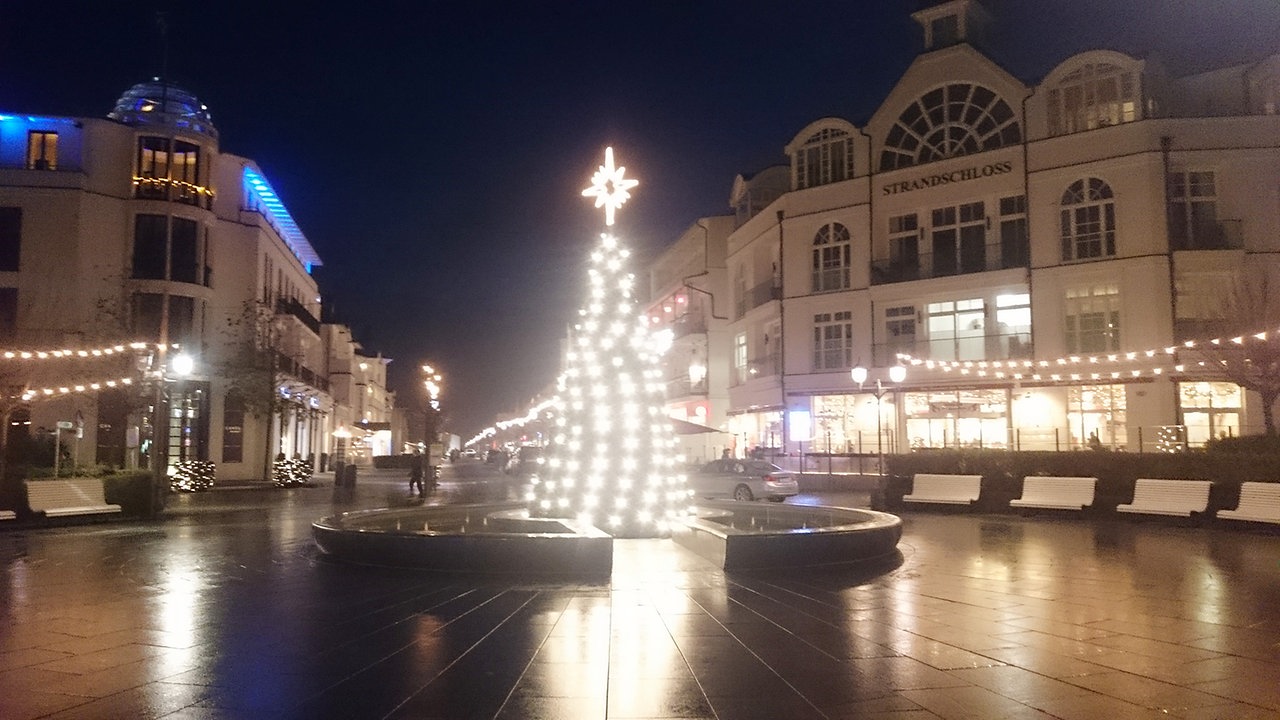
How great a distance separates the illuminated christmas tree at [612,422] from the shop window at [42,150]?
99.8 ft

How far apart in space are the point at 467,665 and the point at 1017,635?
449 centimetres

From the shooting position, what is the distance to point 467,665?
6539mm

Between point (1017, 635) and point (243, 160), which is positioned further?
point (243, 160)

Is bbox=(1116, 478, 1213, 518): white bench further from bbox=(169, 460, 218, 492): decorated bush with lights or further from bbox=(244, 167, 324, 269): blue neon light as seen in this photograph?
bbox=(244, 167, 324, 269): blue neon light

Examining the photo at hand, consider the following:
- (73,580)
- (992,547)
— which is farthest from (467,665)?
(992,547)

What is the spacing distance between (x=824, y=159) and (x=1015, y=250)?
888 centimetres

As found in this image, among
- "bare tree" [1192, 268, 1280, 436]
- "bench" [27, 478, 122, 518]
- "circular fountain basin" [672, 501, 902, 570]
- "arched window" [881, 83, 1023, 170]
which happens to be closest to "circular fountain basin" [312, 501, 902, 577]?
"circular fountain basin" [672, 501, 902, 570]

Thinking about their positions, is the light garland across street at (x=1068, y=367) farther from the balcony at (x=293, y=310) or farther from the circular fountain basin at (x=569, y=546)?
the balcony at (x=293, y=310)

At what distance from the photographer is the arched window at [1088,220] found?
3112cm

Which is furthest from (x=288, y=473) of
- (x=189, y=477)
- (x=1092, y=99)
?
(x=1092, y=99)

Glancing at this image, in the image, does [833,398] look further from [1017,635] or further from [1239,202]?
[1017,635]

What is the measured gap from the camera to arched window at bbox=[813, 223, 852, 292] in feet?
123

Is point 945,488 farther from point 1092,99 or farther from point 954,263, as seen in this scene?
point 1092,99

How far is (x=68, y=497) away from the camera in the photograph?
18.9 metres
